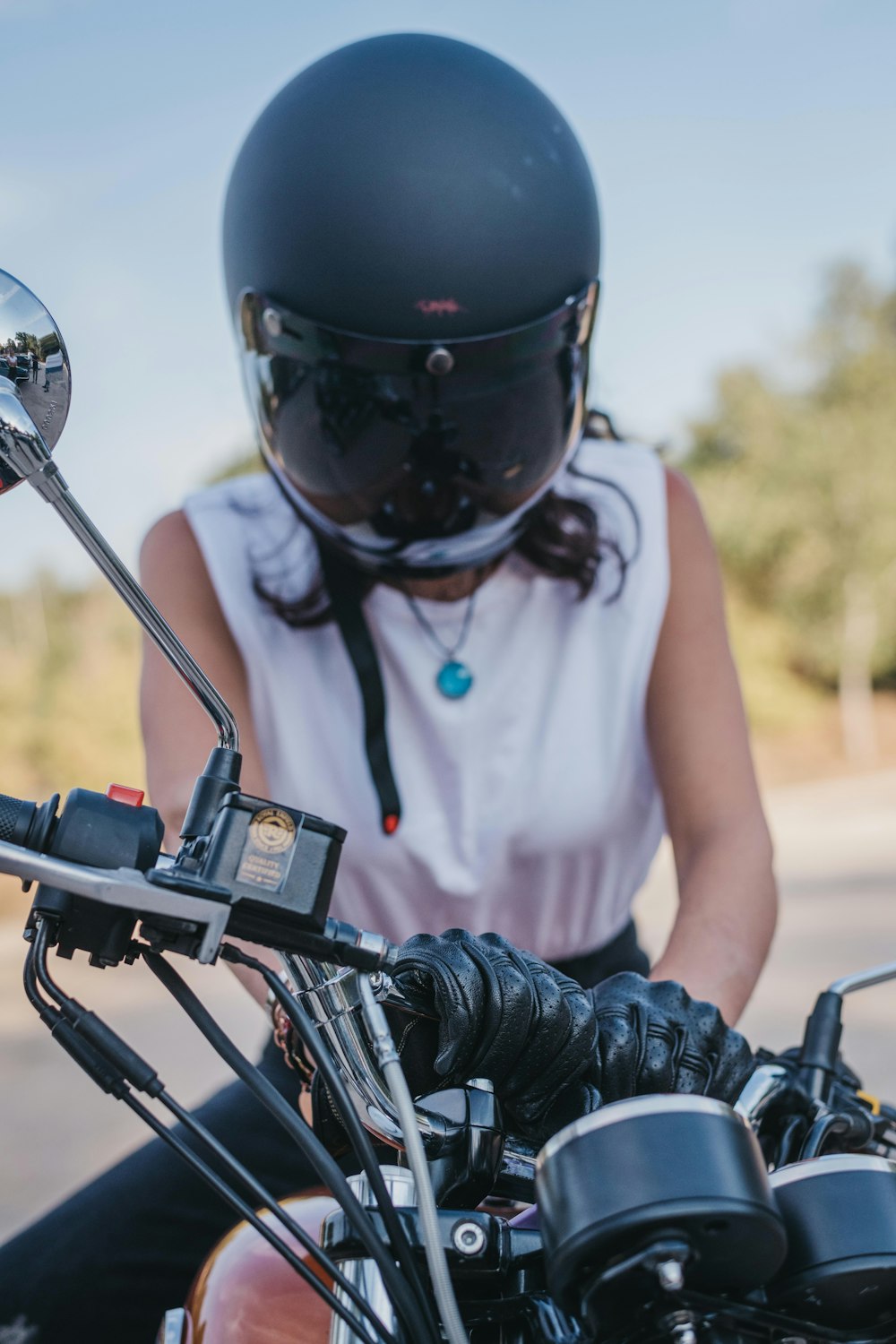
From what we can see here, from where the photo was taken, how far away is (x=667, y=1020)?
974 millimetres

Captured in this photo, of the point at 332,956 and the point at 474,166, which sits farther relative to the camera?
the point at 474,166

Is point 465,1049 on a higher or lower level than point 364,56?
lower

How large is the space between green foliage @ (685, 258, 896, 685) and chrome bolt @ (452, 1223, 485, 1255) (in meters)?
24.4

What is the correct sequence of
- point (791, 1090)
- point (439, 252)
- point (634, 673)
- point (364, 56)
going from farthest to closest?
1. point (634, 673)
2. point (364, 56)
3. point (439, 252)
4. point (791, 1090)

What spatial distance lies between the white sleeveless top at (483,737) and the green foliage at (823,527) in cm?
2325

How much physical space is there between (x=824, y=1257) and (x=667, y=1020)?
0.23 metres

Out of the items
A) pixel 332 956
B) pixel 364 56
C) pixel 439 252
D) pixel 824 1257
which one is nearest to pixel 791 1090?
pixel 824 1257

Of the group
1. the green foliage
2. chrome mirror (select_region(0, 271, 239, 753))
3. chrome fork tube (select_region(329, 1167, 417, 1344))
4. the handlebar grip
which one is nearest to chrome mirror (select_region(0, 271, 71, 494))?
chrome mirror (select_region(0, 271, 239, 753))

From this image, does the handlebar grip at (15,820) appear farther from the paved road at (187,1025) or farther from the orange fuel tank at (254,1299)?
the paved road at (187,1025)

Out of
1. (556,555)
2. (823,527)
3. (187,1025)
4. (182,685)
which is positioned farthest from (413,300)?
(823,527)

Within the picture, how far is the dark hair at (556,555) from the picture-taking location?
6.37 ft

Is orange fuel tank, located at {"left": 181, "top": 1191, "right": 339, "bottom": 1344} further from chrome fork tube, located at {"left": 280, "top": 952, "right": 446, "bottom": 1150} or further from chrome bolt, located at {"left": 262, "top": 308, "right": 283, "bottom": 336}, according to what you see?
Answer: chrome bolt, located at {"left": 262, "top": 308, "right": 283, "bottom": 336}

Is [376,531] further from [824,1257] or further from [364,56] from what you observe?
[824,1257]

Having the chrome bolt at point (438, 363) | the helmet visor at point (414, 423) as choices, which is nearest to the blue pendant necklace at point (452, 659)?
the helmet visor at point (414, 423)
